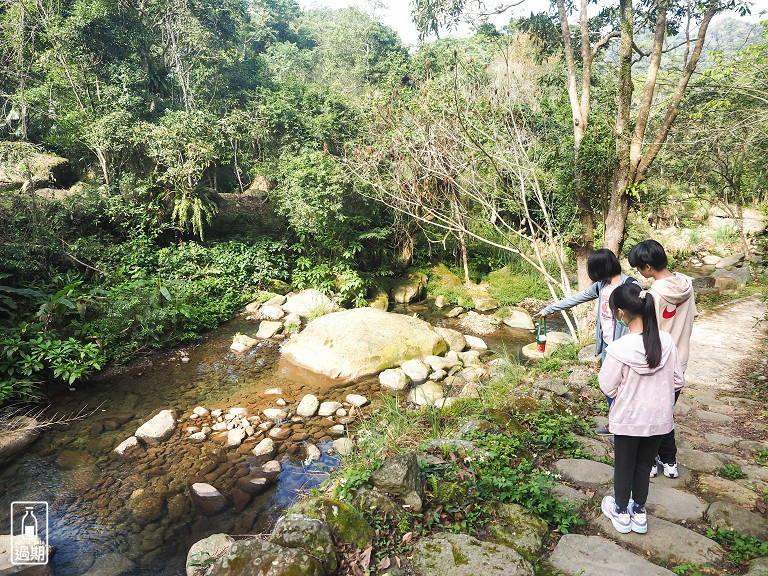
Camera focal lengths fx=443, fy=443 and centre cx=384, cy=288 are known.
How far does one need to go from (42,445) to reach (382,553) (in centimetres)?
556

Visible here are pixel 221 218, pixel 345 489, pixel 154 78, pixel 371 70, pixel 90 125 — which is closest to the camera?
pixel 345 489

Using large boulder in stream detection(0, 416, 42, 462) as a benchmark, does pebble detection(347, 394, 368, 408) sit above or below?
below

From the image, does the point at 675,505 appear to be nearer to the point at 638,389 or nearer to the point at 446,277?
the point at 638,389

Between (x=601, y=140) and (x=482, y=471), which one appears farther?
(x=601, y=140)

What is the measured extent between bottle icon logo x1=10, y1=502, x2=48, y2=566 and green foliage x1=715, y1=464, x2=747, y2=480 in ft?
18.2

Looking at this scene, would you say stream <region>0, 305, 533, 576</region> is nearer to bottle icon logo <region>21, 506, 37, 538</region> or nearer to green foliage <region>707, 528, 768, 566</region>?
bottle icon logo <region>21, 506, 37, 538</region>

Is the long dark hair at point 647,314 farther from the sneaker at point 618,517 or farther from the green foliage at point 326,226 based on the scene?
the green foliage at point 326,226

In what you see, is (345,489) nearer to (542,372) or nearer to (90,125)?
(542,372)

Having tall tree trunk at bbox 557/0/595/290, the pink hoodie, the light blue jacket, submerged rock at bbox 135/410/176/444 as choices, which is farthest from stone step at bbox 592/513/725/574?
submerged rock at bbox 135/410/176/444

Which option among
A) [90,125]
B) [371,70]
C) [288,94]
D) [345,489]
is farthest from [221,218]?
[371,70]

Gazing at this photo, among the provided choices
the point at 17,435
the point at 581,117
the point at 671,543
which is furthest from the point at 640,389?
the point at 17,435

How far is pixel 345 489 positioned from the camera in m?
3.10

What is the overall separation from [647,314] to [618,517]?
4.17ft

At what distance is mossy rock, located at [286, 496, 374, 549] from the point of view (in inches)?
106
